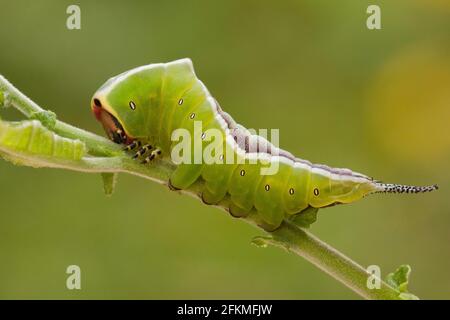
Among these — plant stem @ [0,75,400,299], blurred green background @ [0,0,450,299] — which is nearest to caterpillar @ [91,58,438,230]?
plant stem @ [0,75,400,299]

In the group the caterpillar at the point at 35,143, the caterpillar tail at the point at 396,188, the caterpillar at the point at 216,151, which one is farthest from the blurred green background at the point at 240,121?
the caterpillar at the point at 35,143

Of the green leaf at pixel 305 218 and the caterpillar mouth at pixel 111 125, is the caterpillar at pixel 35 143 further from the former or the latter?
the green leaf at pixel 305 218

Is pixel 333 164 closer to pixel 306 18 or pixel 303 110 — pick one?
pixel 303 110

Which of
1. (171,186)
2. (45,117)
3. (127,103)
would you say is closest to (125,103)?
(127,103)

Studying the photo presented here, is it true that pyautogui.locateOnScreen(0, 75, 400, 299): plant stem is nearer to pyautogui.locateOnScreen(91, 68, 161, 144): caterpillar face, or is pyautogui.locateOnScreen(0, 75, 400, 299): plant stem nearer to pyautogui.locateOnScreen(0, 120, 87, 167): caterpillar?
pyautogui.locateOnScreen(0, 120, 87, 167): caterpillar

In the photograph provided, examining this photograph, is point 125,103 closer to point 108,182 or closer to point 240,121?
point 108,182

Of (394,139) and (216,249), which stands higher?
(394,139)

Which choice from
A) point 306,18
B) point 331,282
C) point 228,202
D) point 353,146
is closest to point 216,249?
point 331,282
